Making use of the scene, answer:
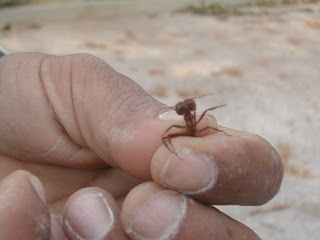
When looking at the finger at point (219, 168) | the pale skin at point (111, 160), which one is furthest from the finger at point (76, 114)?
the finger at point (219, 168)

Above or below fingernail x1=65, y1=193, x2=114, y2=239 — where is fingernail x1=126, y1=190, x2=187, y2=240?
above

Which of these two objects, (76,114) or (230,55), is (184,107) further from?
(230,55)

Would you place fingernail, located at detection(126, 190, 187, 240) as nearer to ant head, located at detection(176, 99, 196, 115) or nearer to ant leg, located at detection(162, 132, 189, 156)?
ant leg, located at detection(162, 132, 189, 156)

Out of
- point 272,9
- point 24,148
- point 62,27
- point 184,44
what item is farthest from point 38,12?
point 24,148

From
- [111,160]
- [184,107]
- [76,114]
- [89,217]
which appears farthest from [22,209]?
[184,107]

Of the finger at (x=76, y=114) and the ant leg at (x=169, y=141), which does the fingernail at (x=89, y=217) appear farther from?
the ant leg at (x=169, y=141)

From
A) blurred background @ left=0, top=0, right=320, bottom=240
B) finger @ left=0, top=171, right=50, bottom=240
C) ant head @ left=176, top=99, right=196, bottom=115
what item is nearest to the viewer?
finger @ left=0, top=171, right=50, bottom=240

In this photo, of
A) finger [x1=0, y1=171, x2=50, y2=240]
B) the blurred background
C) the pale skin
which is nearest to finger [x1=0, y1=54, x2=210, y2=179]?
the pale skin
